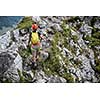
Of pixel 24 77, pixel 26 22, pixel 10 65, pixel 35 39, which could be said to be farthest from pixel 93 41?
pixel 10 65

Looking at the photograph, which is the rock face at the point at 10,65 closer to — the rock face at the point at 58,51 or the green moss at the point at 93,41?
the rock face at the point at 58,51

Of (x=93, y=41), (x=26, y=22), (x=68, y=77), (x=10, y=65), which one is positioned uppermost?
(x=26, y=22)

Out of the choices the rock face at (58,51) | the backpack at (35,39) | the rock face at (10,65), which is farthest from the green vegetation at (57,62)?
the rock face at (10,65)

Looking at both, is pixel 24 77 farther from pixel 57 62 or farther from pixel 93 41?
pixel 93 41

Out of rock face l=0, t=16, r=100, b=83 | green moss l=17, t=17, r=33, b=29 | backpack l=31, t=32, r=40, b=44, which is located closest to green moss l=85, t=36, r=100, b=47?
rock face l=0, t=16, r=100, b=83

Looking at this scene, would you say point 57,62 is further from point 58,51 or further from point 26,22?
point 26,22

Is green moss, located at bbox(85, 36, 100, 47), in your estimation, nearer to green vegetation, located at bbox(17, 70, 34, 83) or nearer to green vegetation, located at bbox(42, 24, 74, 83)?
green vegetation, located at bbox(42, 24, 74, 83)

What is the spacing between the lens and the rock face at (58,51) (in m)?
5.08

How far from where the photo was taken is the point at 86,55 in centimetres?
515

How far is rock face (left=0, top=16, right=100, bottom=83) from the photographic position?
16.7ft

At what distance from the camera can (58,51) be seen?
16.8 ft

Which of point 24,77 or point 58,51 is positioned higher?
point 58,51
